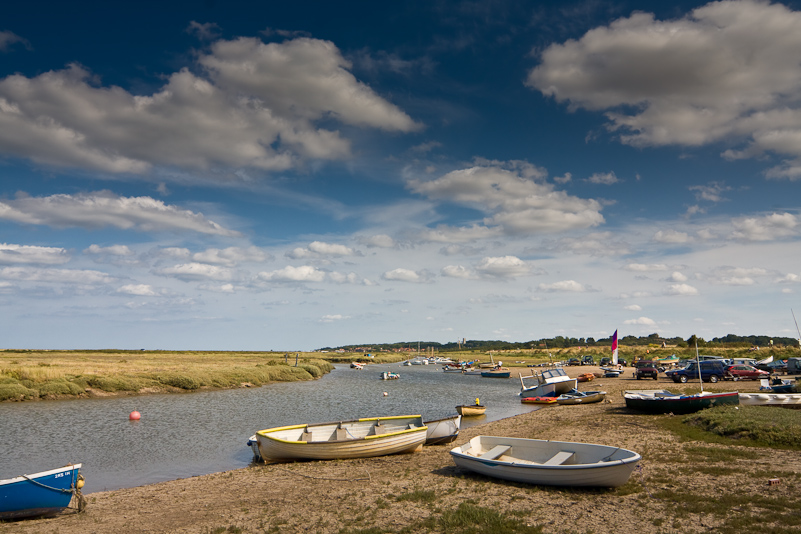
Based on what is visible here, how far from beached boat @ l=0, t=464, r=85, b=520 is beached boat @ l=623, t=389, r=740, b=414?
2898cm

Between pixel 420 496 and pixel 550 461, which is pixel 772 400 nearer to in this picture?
pixel 550 461

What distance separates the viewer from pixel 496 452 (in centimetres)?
1770

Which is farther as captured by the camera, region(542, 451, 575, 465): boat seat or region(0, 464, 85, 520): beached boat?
region(542, 451, 575, 465): boat seat

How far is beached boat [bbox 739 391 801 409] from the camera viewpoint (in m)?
28.1

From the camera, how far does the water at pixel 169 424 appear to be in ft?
77.2

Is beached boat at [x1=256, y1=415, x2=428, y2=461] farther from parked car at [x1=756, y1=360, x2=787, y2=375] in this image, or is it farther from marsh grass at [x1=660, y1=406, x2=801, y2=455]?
parked car at [x1=756, y1=360, x2=787, y2=375]

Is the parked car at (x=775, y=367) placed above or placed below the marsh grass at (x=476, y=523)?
above

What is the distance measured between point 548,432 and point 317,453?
1256 cm

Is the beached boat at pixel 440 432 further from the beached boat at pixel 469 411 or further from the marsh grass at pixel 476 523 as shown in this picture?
the beached boat at pixel 469 411

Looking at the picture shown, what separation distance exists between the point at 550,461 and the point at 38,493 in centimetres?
1586

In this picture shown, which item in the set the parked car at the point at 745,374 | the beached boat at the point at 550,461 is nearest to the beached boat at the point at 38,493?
the beached boat at the point at 550,461

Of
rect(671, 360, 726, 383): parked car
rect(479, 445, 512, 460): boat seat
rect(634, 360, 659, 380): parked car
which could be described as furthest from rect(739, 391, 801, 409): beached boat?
rect(634, 360, 659, 380): parked car

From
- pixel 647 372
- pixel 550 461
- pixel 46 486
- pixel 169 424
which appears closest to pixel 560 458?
pixel 550 461

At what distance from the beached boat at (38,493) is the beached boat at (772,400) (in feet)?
107
